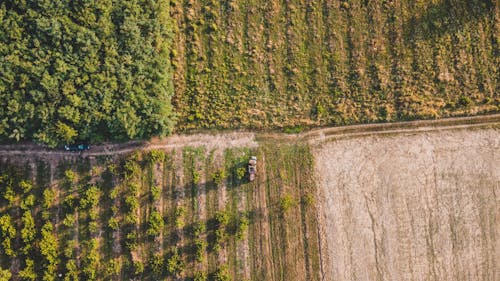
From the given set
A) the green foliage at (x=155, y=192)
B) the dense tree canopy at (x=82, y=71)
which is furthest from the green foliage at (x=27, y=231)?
the green foliage at (x=155, y=192)

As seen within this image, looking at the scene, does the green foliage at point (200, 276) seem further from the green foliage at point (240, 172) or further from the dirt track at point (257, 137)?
the dirt track at point (257, 137)

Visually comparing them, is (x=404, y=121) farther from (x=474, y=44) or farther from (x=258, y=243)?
(x=258, y=243)

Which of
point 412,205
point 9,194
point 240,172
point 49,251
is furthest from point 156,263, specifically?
point 412,205

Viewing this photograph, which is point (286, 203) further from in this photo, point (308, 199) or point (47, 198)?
point (47, 198)

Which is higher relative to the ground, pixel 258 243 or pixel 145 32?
pixel 145 32

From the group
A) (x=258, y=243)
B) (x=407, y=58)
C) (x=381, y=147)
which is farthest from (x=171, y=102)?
(x=407, y=58)

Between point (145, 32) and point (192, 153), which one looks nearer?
point (145, 32)

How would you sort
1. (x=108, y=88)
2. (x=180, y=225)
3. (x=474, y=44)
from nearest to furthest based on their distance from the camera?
(x=108, y=88)
(x=180, y=225)
(x=474, y=44)
